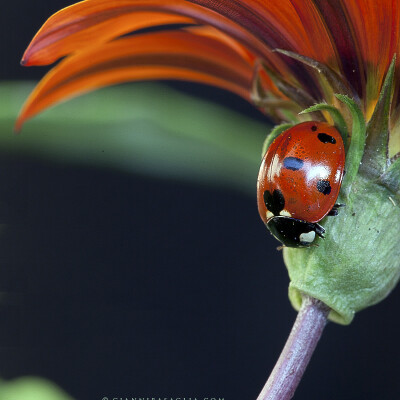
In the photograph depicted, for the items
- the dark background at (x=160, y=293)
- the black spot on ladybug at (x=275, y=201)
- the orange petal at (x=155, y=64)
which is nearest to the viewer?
the black spot on ladybug at (x=275, y=201)

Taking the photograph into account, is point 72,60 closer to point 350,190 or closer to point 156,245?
point 350,190

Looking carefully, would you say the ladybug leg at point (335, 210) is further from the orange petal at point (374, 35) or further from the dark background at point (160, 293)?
the dark background at point (160, 293)

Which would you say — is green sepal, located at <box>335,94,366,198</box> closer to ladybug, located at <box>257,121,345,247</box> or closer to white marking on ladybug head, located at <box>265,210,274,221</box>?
ladybug, located at <box>257,121,345,247</box>

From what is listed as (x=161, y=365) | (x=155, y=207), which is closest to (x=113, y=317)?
(x=161, y=365)

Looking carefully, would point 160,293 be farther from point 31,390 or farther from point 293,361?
point 293,361

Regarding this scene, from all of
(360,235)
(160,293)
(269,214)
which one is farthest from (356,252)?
(160,293)

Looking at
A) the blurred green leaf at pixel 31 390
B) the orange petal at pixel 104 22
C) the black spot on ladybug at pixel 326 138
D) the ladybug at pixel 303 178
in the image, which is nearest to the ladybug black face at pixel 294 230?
the ladybug at pixel 303 178

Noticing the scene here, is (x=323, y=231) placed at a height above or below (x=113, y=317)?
below
